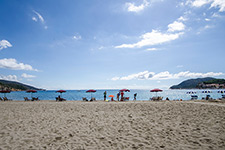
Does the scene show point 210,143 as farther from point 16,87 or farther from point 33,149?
point 16,87

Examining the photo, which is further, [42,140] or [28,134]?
[28,134]

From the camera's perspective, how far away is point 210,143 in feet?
15.1

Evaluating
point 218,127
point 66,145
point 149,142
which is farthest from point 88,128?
point 218,127

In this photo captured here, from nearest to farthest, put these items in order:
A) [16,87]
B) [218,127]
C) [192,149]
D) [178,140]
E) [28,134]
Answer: [192,149] → [178,140] → [28,134] → [218,127] → [16,87]

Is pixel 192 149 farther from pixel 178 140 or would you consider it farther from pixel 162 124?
pixel 162 124

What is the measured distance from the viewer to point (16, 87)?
6801 inches

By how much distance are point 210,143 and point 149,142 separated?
212 cm

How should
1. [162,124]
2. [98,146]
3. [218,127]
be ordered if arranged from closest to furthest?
[98,146], [218,127], [162,124]

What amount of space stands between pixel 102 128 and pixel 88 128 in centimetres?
71

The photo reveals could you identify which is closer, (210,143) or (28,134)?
(210,143)

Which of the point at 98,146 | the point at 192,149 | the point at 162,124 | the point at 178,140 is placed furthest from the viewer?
the point at 162,124

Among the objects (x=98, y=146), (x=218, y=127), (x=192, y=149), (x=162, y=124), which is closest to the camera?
(x=192, y=149)

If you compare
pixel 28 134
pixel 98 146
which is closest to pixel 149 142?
pixel 98 146

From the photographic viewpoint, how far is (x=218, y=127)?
6180mm
